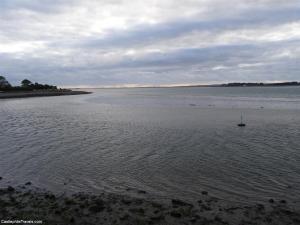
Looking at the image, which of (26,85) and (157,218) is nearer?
(157,218)

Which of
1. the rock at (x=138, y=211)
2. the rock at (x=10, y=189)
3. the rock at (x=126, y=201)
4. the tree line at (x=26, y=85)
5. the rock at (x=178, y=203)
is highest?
the tree line at (x=26, y=85)

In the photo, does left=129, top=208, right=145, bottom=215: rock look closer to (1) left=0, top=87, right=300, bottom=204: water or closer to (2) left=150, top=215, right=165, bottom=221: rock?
(2) left=150, top=215, right=165, bottom=221: rock

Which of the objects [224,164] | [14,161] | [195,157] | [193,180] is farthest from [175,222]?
[14,161]

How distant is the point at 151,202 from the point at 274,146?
14.1 m

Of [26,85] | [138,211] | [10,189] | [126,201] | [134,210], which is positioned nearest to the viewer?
[138,211]

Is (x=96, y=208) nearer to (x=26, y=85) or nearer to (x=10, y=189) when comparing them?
(x=10, y=189)

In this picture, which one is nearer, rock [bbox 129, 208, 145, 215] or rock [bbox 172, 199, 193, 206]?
rock [bbox 129, 208, 145, 215]

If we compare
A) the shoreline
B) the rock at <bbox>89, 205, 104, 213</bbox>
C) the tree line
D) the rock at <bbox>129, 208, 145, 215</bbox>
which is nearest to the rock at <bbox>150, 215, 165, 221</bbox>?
the shoreline

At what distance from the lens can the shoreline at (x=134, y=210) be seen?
10.4 m

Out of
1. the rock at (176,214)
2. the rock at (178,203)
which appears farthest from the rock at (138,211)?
the rock at (178,203)

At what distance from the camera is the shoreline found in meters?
10.4

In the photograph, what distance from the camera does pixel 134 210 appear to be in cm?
1134

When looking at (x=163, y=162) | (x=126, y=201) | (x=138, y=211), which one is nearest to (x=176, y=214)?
(x=138, y=211)

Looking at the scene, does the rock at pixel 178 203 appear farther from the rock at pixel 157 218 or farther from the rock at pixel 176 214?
the rock at pixel 157 218
